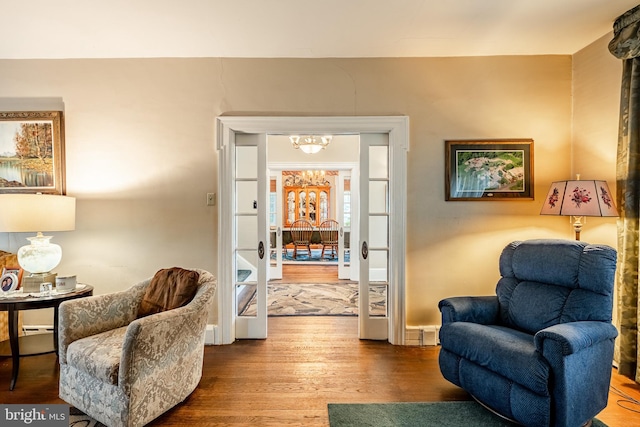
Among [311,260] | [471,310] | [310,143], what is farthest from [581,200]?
[311,260]

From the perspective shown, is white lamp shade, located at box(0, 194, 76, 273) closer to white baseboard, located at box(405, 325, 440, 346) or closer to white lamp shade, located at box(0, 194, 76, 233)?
white lamp shade, located at box(0, 194, 76, 233)

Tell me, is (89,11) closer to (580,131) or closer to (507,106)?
(507,106)

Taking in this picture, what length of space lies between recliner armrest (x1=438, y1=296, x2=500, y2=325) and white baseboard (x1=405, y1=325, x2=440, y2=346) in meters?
0.78

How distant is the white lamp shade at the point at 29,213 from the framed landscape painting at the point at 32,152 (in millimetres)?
663

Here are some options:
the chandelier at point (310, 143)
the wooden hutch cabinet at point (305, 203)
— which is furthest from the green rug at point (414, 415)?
the wooden hutch cabinet at point (305, 203)

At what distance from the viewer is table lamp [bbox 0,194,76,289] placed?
2385mm

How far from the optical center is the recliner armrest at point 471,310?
2.30 meters

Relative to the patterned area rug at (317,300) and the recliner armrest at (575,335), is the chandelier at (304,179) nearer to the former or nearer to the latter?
the patterned area rug at (317,300)

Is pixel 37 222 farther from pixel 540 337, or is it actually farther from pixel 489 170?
pixel 489 170

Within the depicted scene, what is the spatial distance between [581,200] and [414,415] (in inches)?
79.2

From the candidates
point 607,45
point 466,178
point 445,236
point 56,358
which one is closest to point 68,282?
point 56,358

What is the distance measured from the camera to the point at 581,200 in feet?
8.00

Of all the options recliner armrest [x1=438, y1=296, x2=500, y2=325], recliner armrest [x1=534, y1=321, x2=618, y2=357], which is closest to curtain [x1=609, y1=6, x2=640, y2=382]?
recliner armrest [x1=534, y1=321, x2=618, y2=357]

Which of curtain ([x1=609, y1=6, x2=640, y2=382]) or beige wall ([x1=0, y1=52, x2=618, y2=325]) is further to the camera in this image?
beige wall ([x1=0, y1=52, x2=618, y2=325])
